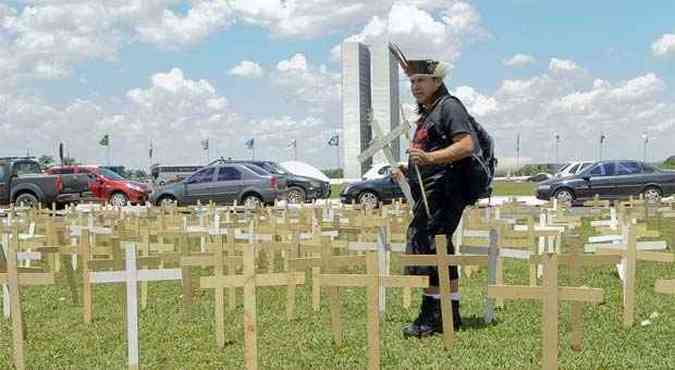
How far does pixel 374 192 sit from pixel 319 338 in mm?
17175

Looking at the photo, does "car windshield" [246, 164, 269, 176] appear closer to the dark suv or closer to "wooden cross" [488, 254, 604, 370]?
the dark suv

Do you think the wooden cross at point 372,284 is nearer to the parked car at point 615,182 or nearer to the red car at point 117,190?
the parked car at point 615,182

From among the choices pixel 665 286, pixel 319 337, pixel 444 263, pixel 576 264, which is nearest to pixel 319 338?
pixel 319 337

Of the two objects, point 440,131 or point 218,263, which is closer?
point 440,131

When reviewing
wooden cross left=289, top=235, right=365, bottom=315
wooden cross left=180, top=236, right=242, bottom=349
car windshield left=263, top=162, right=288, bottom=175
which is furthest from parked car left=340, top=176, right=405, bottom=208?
wooden cross left=180, top=236, right=242, bottom=349

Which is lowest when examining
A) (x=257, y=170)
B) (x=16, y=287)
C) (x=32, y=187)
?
(x=16, y=287)

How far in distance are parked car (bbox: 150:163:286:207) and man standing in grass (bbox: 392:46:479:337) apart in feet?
49.0

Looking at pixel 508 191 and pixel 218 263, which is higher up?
pixel 508 191

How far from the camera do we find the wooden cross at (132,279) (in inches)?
174

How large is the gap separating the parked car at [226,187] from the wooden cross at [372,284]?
1585 centimetres

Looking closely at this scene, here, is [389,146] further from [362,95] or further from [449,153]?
[362,95]

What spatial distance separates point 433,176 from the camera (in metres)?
5.39

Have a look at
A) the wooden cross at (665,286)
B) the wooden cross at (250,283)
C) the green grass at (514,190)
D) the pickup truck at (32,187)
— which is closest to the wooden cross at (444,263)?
the wooden cross at (250,283)

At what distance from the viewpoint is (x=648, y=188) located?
2238 cm
